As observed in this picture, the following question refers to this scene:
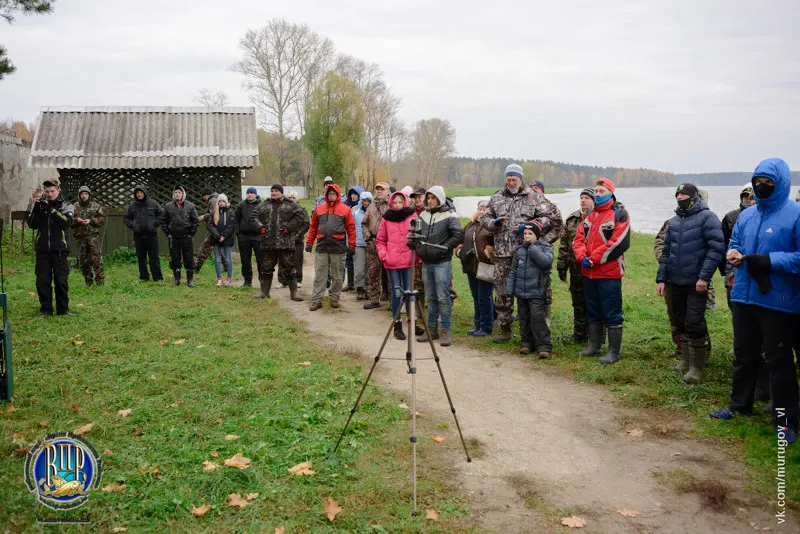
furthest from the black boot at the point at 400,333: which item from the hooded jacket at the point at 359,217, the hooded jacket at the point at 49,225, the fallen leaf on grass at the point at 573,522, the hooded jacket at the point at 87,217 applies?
the hooded jacket at the point at 87,217

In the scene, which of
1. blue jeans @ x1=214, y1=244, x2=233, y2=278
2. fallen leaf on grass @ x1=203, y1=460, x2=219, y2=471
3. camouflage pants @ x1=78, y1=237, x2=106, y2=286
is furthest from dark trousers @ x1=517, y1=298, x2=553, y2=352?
camouflage pants @ x1=78, y1=237, x2=106, y2=286

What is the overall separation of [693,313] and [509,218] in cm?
265

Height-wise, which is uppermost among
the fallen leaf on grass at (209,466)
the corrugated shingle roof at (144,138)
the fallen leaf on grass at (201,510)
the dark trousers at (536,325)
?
the corrugated shingle roof at (144,138)

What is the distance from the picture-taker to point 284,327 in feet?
31.1

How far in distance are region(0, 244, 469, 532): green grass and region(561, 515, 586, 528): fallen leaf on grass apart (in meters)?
0.64

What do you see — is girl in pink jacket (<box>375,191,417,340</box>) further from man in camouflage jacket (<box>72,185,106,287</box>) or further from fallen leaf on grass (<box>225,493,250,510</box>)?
man in camouflage jacket (<box>72,185,106,287</box>)

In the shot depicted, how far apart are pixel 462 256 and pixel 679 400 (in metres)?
4.02

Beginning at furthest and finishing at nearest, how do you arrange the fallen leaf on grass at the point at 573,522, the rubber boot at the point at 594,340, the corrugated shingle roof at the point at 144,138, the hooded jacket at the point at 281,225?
the corrugated shingle roof at the point at 144,138, the hooded jacket at the point at 281,225, the rubber boot at the point at 594,340, the fallen leaf on grass at the point at 573,522

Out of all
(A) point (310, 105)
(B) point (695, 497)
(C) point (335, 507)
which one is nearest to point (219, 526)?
(C) point (335, 507)

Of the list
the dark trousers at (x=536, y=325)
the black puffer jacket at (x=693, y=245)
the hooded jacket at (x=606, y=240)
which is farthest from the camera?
the dark trousers at (x=536, y=325)

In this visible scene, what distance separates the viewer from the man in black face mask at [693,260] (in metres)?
6.62

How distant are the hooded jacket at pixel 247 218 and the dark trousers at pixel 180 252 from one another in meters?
1.20

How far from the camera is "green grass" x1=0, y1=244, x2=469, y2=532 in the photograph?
159 inches

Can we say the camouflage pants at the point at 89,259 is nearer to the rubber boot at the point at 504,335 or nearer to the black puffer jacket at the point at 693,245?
the rubber boot at the point at 504,335
